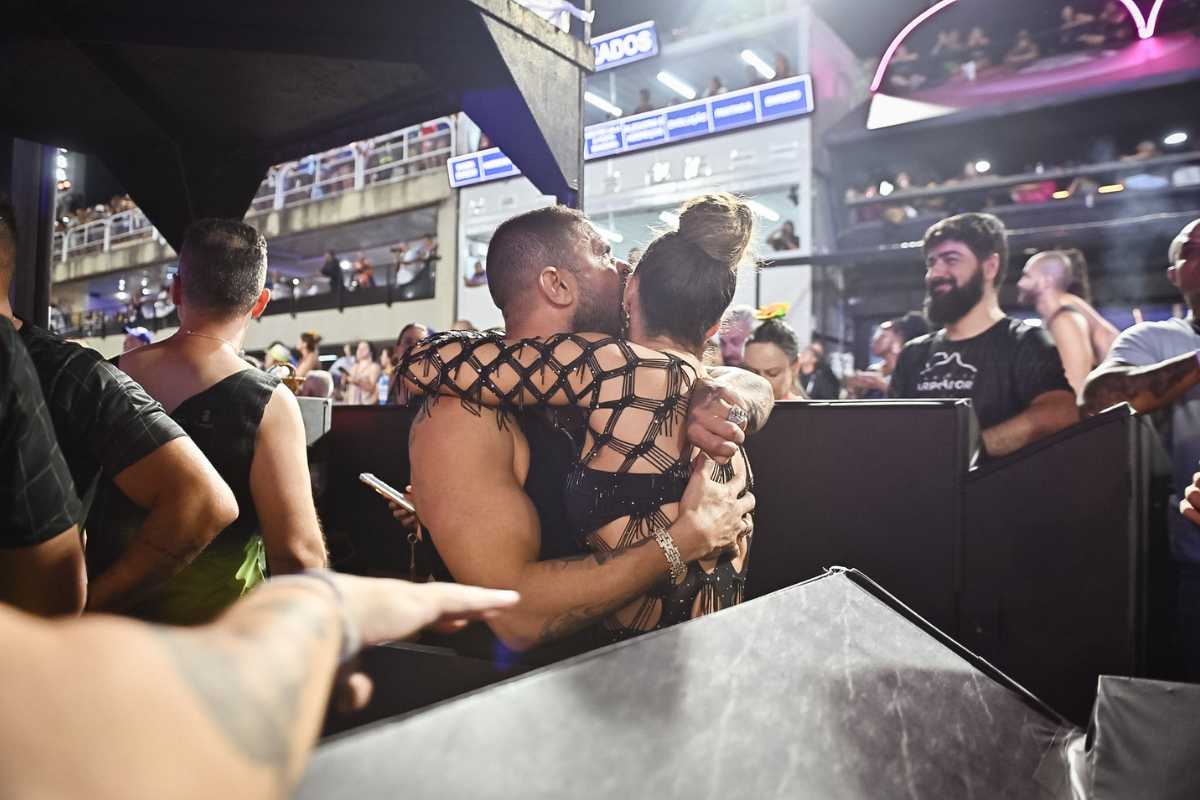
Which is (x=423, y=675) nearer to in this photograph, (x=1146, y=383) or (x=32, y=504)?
(x=32, y=504)

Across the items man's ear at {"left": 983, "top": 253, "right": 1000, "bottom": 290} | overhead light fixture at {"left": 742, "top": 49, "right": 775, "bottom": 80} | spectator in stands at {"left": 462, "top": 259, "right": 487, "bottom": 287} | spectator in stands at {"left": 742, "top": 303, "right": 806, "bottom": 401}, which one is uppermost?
overhead light fixture at {"left": 742, "top": 49, "right": 775, "bottom": 80}

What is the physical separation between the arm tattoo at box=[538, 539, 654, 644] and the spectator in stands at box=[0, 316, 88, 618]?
862mm

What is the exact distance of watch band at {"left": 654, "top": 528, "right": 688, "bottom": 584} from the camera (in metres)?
1.67

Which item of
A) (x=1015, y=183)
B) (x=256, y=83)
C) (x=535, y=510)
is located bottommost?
(x=535, y=510)

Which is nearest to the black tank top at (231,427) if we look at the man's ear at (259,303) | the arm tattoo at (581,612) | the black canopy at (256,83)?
the man's ear at (259,303)

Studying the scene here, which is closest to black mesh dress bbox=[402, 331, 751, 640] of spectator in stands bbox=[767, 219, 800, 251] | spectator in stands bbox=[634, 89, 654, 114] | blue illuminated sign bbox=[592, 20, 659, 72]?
spectator in stands bbox=[767, 219, 800, 251]

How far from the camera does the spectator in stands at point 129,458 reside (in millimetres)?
1519

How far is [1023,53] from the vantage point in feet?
41.2

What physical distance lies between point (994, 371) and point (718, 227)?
2.19 meters

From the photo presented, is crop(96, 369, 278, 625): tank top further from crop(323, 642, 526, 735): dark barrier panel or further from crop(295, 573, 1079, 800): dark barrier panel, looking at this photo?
crop(295, 573, 1079, 800): dark barrier panel

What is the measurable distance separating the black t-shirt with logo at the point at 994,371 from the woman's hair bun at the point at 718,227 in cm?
202

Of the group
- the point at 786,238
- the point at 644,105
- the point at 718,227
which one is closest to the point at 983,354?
the point at 718,227

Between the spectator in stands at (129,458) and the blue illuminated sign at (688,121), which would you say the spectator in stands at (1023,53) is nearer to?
the blue illuminated sign at (688,121)

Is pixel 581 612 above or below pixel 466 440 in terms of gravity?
below
